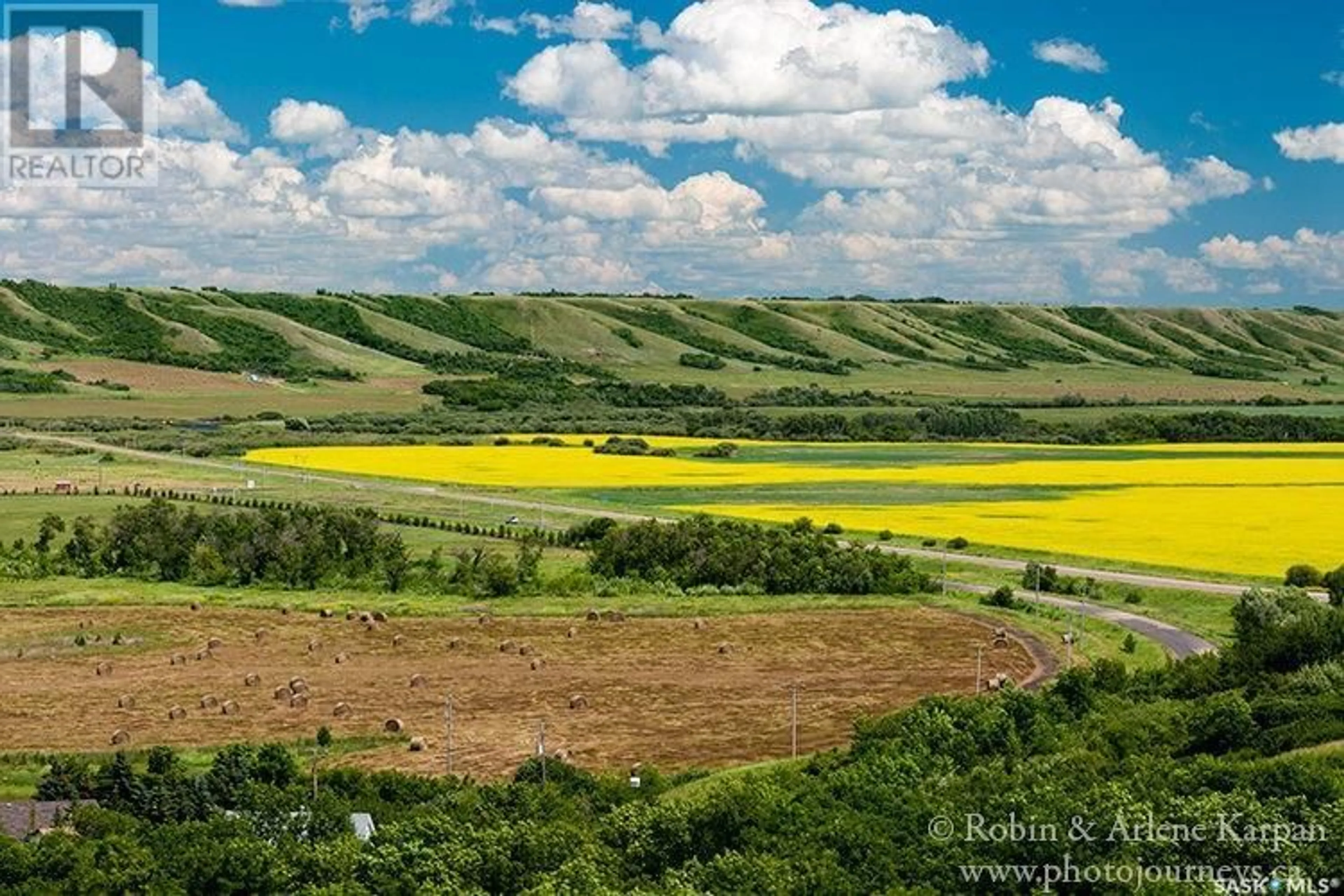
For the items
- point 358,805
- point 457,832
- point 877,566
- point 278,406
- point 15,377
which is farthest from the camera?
point 15,377

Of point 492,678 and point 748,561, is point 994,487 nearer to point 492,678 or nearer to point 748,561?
point 748,561

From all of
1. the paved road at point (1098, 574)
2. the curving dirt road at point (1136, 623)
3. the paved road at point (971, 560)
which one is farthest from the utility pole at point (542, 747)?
the paved road at point (1098, 574)

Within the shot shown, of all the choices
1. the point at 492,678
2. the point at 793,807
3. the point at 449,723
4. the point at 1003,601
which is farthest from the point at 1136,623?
the point at 793,807

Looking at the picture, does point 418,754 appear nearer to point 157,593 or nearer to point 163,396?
point 157,593

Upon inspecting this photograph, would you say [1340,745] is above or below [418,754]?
above

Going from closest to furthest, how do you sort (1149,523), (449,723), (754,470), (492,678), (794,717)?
(794,717), (449,723), (492,678), (1149,523), (754,470)

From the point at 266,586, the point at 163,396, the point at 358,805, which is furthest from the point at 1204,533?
the point at 163,396

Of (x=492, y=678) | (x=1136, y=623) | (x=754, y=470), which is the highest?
(x=754, y=470)
